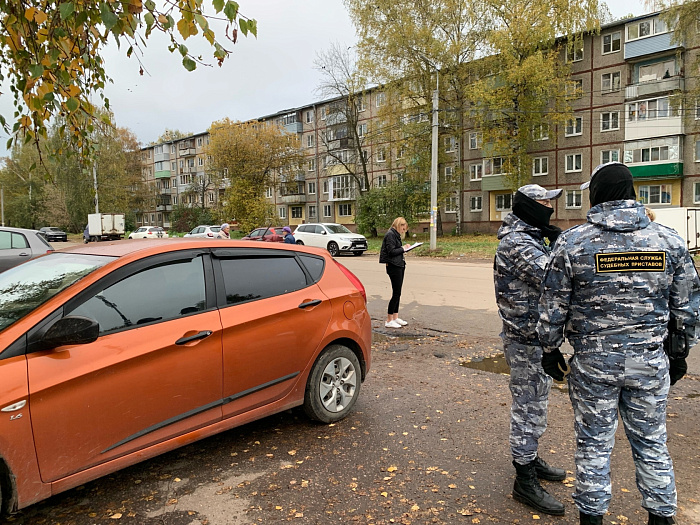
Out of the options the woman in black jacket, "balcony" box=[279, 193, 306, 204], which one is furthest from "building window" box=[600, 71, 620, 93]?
the woman in black jacket

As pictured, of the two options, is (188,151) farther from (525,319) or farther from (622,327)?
(622,327)

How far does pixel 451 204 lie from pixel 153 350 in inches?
1640

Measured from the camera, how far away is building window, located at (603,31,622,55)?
3509 centimetres

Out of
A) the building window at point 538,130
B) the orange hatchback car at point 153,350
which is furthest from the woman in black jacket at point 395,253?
the building window at point 538,130

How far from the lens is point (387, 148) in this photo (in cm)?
3712

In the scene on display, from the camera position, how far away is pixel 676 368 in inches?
98.7

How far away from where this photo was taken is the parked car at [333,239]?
84.4 ft

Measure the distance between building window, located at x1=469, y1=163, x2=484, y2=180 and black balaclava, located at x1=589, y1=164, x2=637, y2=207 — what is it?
42839 millimetres

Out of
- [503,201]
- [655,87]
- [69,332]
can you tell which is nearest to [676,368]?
[69,332]

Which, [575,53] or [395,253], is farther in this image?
[575,53]

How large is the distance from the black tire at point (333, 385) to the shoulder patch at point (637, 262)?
2356 mm

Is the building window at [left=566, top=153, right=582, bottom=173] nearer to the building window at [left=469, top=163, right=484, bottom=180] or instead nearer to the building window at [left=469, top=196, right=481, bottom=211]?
the building window at [left=469, top=163, right=484, bottom=180]

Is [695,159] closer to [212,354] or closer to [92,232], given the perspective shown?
[212,354]

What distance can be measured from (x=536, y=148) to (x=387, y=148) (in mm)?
12017
